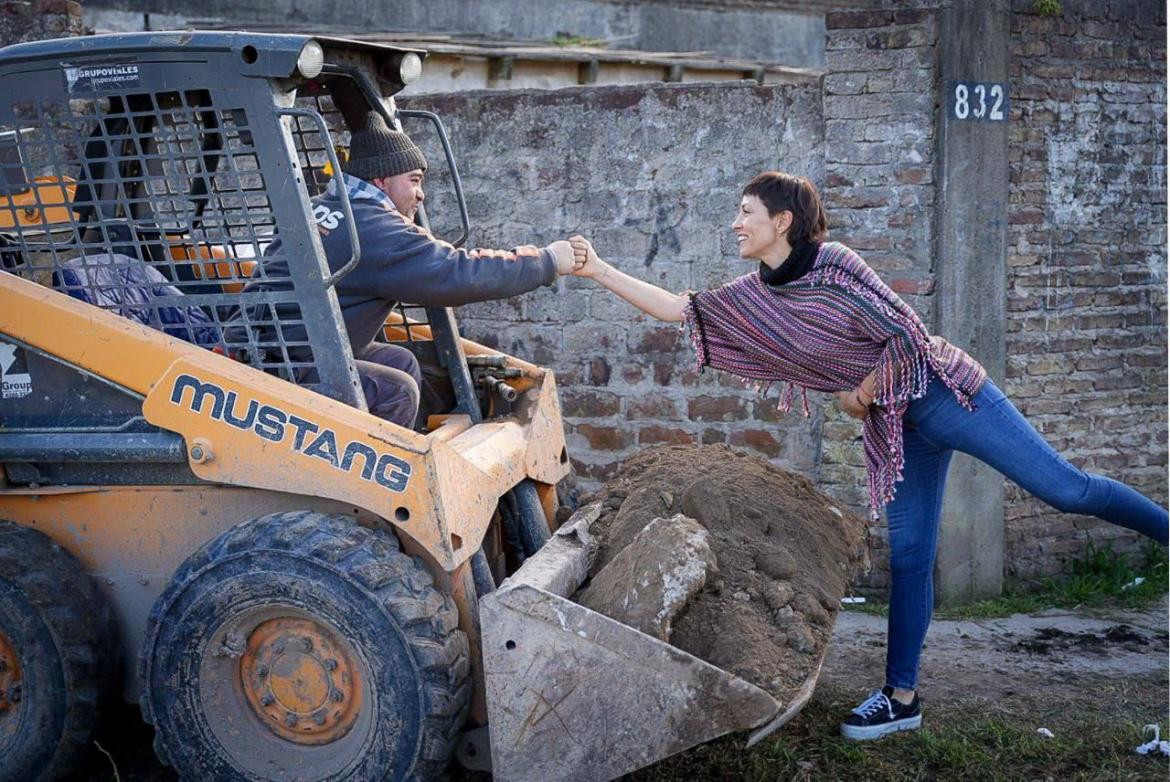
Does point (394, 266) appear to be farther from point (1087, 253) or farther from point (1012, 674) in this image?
point (1087, 253)

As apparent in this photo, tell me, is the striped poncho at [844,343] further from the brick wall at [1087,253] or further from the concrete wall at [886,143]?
the brick wall at [1087,253]

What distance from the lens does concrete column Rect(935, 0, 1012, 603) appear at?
6008 mm

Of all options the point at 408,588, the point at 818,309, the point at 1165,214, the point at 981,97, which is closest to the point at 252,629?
the point at 408,588

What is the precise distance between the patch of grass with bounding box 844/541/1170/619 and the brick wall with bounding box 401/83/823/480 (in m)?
1.00

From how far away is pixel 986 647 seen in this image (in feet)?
19.1

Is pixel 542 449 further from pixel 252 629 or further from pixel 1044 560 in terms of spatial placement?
pixel 1044 560

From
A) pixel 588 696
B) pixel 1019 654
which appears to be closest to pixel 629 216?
pixel 1019 654

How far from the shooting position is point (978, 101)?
6047 mm

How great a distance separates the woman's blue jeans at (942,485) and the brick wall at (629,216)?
1701mm

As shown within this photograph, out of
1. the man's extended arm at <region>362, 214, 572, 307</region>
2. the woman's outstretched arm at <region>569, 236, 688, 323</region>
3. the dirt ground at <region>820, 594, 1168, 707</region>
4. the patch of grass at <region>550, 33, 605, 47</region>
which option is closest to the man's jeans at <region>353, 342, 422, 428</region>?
the man's extended arm at <region>362, 214, 572, 307</region>

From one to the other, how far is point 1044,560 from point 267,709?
161 inches

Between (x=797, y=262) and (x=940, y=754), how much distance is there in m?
1.68

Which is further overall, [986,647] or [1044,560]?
[1044,560]

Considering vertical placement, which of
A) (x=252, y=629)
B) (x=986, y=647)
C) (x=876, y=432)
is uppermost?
(x=876, y=432)
